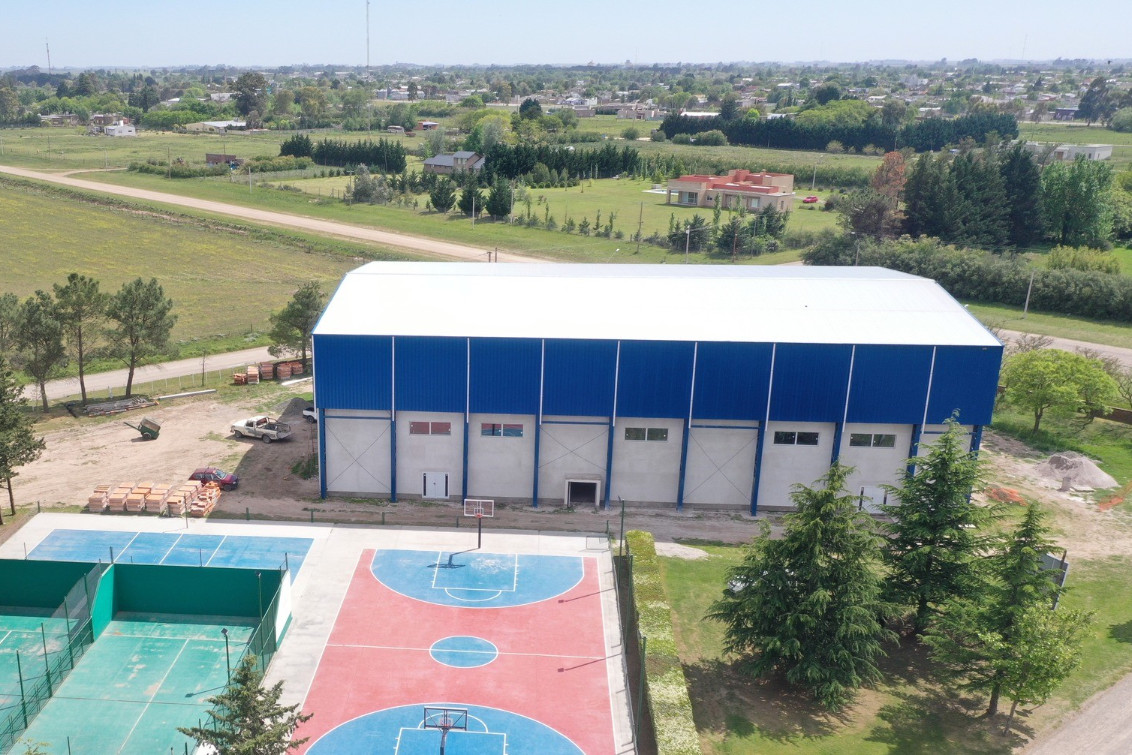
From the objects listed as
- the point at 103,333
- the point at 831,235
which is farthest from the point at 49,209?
the point at 831,235

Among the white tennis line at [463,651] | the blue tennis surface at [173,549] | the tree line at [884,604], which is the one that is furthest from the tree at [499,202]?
the tree line at [884,604]

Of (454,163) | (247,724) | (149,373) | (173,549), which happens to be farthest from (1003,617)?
(454,163)

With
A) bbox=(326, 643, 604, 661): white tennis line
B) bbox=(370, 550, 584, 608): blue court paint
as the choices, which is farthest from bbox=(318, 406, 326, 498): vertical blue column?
bbox=(326, 643, 604, 661): white tennis line

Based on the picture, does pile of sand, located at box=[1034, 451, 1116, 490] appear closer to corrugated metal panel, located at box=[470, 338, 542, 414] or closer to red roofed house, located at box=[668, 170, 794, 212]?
corrugated metal panel, located at box=[470, 338, 542, 414]

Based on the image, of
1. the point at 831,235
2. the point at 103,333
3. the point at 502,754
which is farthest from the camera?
the point at 831,235

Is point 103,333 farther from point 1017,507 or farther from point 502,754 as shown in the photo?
point 1017,507

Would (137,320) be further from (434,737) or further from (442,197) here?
(442,197)

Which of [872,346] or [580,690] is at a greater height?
[872,346]
